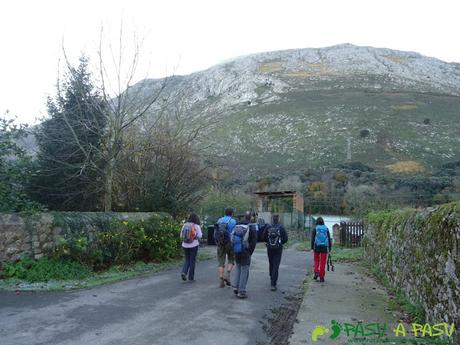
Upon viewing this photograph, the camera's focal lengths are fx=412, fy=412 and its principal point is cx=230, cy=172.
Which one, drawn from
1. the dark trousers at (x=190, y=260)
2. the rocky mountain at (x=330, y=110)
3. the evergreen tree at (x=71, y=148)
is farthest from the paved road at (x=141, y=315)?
the rocky mountain at (x=330, y=110)

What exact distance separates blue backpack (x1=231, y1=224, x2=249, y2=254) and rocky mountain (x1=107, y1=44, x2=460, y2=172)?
1036 centimetres

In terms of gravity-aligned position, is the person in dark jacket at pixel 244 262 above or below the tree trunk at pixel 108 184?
below

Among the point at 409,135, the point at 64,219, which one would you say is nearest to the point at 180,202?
the point at 64,219

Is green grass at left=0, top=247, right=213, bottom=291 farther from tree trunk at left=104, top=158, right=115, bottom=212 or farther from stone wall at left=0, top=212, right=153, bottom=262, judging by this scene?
tree trunk at left=104, top=158, right=115, bottom=212

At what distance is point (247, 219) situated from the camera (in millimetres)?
9195

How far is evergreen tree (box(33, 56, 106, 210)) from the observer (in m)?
15.4

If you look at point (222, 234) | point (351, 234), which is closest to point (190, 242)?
point (222, 234)

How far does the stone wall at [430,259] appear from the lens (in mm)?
4891

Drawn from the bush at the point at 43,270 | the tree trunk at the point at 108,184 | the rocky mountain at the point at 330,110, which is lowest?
the bush at the point at 43,270

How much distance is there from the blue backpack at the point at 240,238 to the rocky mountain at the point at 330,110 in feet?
34.0

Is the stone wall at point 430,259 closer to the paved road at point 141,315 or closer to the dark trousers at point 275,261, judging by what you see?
the paved road at point 141,315

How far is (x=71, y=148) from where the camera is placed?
1580 cm

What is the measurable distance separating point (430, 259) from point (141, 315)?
4.55 metres

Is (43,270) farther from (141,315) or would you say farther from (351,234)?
(351,234)
